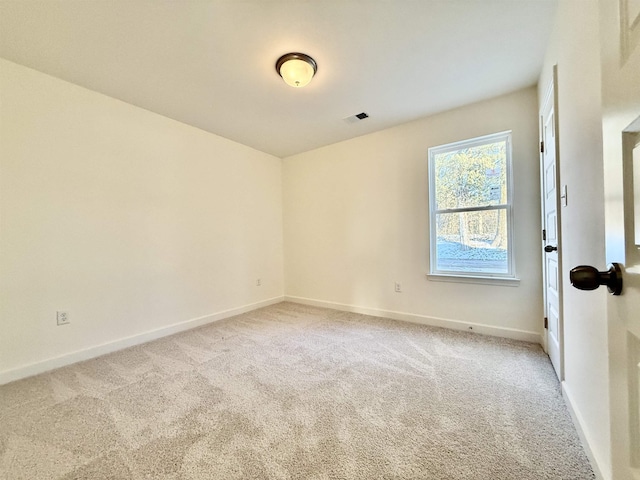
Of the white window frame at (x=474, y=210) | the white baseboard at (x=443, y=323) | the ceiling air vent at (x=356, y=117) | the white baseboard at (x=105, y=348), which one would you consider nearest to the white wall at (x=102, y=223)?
the white baseboard at (x=105, y=348)

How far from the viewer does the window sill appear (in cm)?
273

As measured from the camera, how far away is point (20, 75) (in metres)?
2.18

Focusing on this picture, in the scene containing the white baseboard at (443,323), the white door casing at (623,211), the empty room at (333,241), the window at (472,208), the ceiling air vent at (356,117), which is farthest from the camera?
the ceiling air vent at (356,117)

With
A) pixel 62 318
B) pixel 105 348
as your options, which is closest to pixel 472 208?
pixel 105 348

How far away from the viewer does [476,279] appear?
115 inches

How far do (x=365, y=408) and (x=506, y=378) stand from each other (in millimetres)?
1137

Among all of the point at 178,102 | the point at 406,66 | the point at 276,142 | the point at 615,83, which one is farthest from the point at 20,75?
the point at 615,83

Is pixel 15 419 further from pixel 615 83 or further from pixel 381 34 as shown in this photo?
pixel 381 34

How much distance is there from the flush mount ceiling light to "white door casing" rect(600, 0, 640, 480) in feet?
6.36

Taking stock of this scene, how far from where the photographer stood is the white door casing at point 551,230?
6.11 ft

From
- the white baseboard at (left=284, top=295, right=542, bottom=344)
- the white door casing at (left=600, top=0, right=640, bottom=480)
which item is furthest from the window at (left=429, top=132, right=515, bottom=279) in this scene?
the white door casing at (left=600, top=0, right=640, bottom=480)

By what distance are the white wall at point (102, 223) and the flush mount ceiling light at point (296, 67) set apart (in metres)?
1.76

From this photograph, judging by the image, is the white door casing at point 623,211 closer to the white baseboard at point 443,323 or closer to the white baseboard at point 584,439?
the white baseboard at point 584,439

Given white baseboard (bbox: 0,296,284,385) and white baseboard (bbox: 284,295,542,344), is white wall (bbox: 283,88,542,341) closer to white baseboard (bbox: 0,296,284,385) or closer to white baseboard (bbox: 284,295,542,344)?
white baseboard (bbox: 284,295,542,344)
